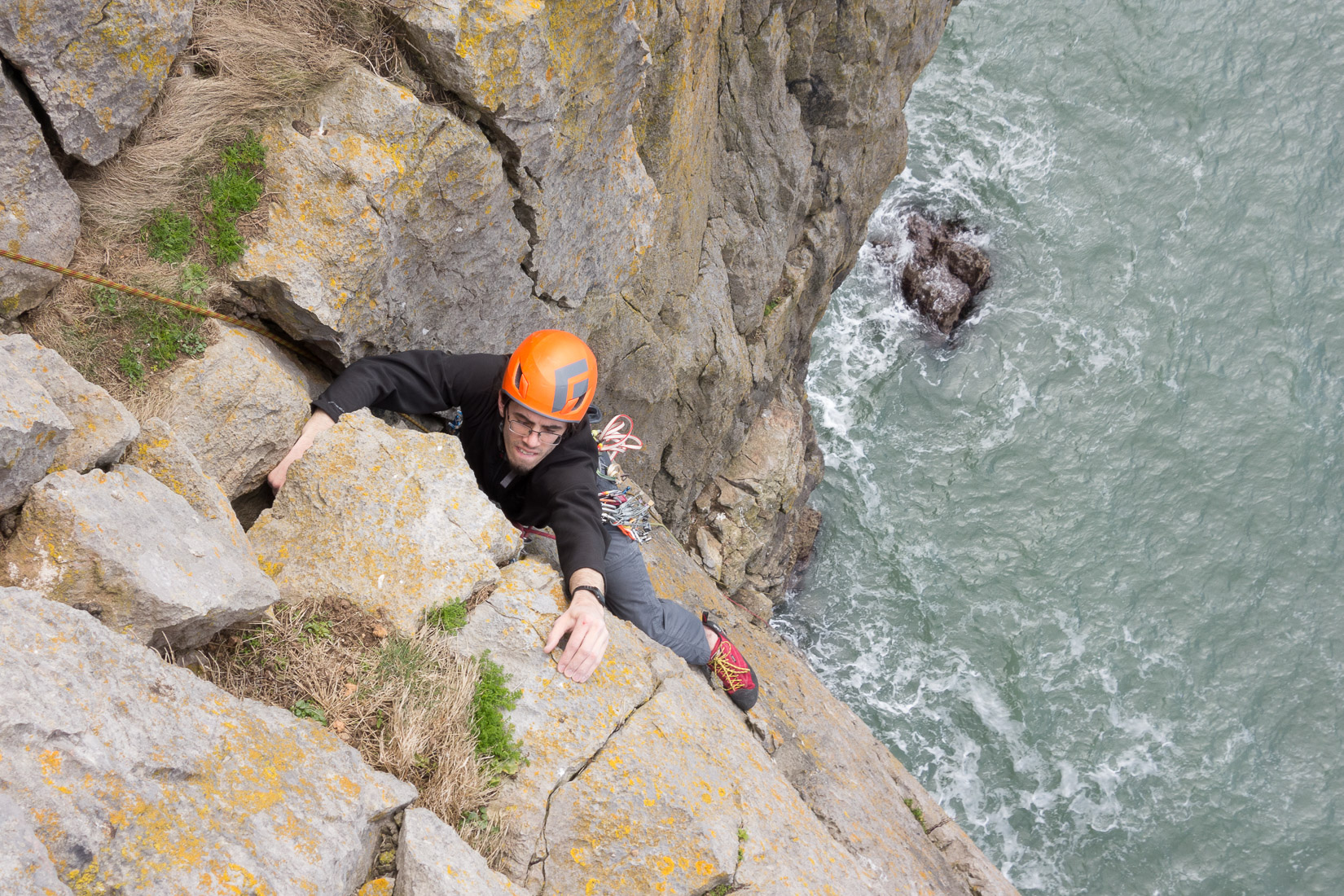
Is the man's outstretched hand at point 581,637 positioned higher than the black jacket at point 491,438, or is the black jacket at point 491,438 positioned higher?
the black jacket at point 491,438

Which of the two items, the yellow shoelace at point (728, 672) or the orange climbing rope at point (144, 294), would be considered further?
the yellow shoelace at point (728, 672)

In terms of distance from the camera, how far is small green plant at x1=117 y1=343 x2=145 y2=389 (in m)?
5.25

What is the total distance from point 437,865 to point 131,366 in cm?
344

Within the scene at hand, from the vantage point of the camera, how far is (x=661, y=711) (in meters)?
5.28

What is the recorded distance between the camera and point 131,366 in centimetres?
525

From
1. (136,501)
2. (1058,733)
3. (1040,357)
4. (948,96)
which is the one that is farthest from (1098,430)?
(136,501)

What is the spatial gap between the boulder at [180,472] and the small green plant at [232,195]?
1492mm

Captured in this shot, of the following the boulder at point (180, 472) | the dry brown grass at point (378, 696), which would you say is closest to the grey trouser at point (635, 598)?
the dry brown grass at point (378, 696)

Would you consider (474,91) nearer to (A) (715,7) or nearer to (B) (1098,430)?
(A) (715,7)

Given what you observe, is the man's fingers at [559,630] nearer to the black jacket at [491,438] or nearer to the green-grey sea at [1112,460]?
the black jacket at [491,438]

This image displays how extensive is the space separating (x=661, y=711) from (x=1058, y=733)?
1389cm

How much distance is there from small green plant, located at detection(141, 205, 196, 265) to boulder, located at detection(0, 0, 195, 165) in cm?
44

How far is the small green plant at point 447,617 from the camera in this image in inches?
200

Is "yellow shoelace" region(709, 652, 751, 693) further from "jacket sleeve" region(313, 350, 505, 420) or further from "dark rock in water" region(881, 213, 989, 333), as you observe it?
"dark rock in water" region(881, 213, 989, 333)
